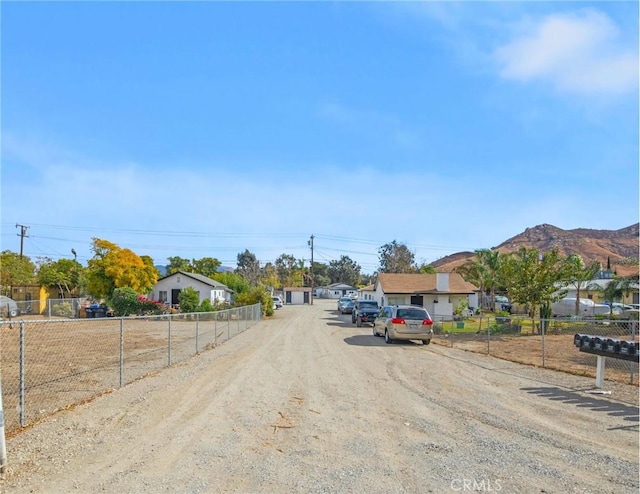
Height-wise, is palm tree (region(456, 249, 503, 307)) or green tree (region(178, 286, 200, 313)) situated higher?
palm tree (region(456, 249, 503, 307))

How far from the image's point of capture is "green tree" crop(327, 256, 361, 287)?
138 meters

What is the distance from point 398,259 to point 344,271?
4526 cm

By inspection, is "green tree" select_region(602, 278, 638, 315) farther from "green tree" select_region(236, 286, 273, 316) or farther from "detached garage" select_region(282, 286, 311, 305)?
"detached garage" select_region(282, 286, 311, 305)

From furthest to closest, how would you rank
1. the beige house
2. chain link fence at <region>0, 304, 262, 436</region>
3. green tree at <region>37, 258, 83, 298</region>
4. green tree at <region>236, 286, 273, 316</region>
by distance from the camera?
green tree at <region>37, 258, 83, 298</region>, green tree at <region>236, 286, 273, 316</region>, the beige house, chain link fence at <region>0, 304, 262, 436</region>

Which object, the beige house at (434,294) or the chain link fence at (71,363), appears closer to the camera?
the chain link fence at (71,363)

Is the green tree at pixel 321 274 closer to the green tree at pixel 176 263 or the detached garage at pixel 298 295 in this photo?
the detached garage at pixel 298 295

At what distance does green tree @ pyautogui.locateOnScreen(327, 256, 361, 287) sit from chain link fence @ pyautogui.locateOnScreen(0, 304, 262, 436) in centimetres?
11249

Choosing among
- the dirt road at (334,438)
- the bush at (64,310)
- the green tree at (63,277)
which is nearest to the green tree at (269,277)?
the green tree at (63,277)

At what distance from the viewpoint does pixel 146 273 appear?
4419 cm

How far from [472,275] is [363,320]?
3356 cm

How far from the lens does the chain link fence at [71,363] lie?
8.63m

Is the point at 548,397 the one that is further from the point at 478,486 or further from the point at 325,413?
the point at 478,486

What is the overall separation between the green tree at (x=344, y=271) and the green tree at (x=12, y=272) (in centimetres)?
8740

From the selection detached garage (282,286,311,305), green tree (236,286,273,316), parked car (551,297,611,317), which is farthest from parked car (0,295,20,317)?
detached garage (282,286,311,305)
